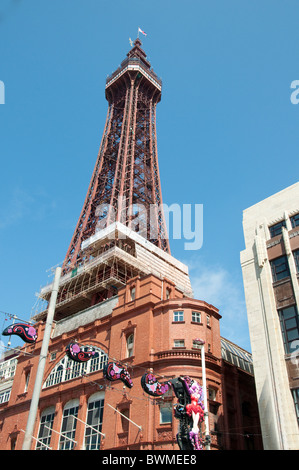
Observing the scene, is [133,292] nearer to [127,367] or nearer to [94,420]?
[127,367]

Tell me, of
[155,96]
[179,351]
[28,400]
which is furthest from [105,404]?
[155,96]

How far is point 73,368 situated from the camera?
1795 inches

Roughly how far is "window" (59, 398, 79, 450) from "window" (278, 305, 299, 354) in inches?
828

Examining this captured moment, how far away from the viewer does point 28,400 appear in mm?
48219

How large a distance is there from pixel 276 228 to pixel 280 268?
3456 mm

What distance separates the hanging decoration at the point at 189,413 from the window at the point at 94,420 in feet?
49.5

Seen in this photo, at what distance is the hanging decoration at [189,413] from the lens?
2356cm

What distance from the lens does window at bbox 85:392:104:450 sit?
3849 cm

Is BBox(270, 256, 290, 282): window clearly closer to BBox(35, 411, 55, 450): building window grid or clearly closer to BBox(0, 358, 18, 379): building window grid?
BBox(35, 411, 55, 450): building window grid

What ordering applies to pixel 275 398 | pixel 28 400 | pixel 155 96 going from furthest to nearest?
1. pixel 155 96
2. pixel 28 400
3. pixel 275 398

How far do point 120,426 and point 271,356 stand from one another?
15105 mm

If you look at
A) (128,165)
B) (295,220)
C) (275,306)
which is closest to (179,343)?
(275,306)

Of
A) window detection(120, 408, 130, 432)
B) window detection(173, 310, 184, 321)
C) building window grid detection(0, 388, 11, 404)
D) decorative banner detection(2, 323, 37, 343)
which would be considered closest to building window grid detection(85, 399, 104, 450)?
window detection(120, 408, 130, 432)

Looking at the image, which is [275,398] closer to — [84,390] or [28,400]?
[84,390]
